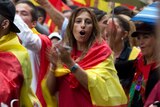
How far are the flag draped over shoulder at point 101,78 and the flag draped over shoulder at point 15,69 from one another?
3.08 ft

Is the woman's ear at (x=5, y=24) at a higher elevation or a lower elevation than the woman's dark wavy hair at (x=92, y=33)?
higher

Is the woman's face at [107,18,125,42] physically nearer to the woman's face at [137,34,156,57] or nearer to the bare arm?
the bare arm

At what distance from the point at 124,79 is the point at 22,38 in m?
1.11

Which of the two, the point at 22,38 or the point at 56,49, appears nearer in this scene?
the point at 56,49

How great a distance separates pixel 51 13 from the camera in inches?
255

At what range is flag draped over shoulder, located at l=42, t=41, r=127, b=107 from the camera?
205 inches

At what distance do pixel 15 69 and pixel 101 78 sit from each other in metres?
1.28

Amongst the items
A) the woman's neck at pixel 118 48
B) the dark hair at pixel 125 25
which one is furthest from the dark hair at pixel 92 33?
the dark hair at pixel 125 25

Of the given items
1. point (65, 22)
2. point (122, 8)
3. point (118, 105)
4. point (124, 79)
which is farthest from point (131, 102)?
point (122, 8)

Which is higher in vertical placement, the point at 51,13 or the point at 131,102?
the point at 51,13

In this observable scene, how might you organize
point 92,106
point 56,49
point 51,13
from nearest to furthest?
point 56,49 < point 92,106 < point 51,13

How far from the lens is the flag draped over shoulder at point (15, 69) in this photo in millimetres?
4102

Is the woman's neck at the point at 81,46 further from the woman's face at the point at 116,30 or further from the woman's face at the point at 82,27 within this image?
the woman's face at the point at 116,30

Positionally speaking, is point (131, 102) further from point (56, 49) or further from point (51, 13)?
point (51, 13)
